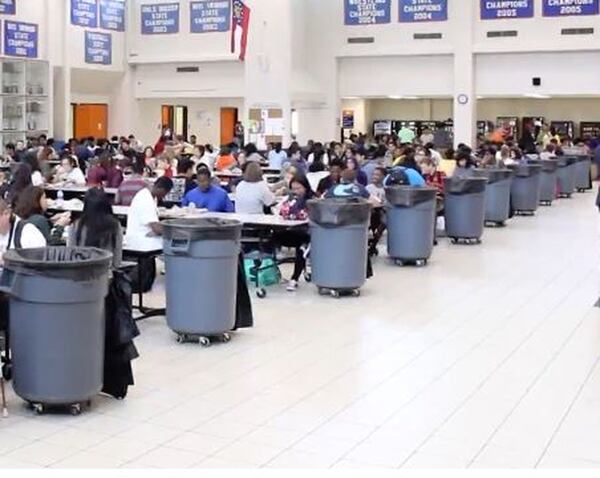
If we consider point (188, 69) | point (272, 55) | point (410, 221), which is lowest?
point (410, 221)

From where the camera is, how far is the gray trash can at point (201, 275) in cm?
707

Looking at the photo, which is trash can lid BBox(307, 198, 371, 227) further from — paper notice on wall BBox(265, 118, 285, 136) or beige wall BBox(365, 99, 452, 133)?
beige wall BBox(365, 99, 452, 133)

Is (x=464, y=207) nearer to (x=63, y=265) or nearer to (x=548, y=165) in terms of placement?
(x=548, y=165)

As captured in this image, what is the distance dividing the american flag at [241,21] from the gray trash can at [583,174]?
9.11 meters

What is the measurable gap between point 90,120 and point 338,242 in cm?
1956

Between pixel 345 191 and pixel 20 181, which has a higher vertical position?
pixel 20 181

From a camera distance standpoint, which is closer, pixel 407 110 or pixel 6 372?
pixel 6 372

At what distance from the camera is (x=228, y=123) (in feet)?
95.6

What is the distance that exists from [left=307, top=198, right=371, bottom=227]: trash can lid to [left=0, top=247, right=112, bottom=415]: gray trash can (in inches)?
152

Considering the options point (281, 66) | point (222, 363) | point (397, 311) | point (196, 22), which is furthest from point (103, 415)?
point (196, 22)

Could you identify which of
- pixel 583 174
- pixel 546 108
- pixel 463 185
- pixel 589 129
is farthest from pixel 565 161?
pixel 463 185

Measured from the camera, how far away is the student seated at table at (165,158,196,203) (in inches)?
481

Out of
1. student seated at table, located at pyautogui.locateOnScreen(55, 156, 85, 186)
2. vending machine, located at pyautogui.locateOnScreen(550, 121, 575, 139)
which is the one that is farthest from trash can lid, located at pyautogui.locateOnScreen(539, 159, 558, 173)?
student seated at table, located at pyautogui.locateOnScreen(55, 156, 85, 186)

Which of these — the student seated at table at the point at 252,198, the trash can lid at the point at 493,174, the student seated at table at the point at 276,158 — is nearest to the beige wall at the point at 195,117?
the student seated at table at the point at 276,158
